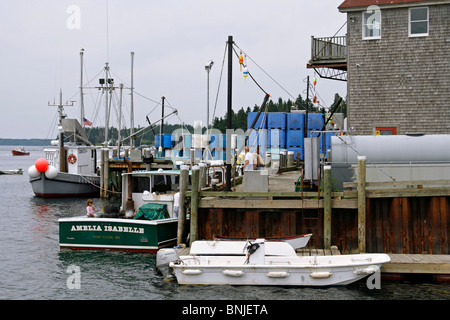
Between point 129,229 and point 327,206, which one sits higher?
point 327,206

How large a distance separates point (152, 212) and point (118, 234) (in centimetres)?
141

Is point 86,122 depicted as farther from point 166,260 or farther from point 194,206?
point 166,260

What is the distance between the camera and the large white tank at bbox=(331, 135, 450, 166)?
19.2m

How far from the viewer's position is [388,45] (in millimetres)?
24672

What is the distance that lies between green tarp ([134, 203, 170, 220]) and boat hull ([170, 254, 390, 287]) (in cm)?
492

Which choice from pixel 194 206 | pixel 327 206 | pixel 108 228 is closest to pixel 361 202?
pixel 327 206

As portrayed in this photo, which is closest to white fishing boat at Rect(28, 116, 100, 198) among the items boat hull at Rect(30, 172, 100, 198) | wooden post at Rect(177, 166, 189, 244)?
boat hull at Rect(30, 172, 100, 198)

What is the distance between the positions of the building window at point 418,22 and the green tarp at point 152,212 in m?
13.1

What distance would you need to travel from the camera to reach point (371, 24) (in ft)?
81.9

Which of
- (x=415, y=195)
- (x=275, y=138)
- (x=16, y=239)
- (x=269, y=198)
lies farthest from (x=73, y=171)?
(x=415, y=195)

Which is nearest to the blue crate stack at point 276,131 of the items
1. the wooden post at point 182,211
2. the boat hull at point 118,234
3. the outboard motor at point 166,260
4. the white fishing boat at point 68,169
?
the white fishing boat at point 68,169

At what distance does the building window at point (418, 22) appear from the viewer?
24302mm

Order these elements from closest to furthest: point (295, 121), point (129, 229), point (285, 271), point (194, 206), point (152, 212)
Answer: point (285, 271), point (194, 206), point (129, 229), point (152, 212), point (295, 121)

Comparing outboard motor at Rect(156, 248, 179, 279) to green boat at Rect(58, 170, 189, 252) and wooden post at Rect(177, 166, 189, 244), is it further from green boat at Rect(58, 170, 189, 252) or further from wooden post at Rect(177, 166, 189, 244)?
green boat at Rect(58, 170, 189, 252)
